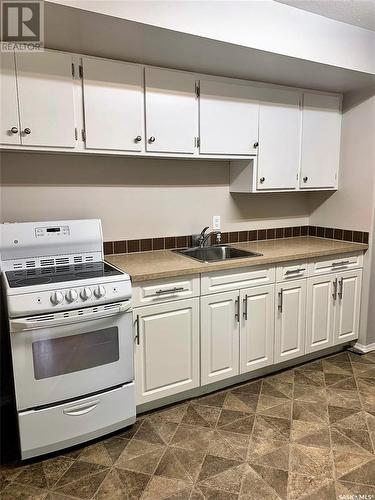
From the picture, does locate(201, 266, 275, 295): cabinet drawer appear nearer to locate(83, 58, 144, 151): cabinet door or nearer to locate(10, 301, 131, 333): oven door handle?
locate(10, 301, 131, 333): oven door handle

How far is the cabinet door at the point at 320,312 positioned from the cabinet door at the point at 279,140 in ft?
2.72

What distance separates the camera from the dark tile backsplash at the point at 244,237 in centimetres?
279

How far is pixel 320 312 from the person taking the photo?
3045 millimetres

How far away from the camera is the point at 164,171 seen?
2.89 m

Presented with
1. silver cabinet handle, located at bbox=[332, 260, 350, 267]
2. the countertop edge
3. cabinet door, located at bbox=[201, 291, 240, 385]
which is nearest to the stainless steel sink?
the countertop edge

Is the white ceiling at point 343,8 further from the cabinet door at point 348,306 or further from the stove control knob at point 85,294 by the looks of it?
the stove control knob at point 85,294

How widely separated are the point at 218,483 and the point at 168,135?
203cm

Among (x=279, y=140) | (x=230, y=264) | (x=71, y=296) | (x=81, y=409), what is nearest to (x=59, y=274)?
(x=71, y=296)

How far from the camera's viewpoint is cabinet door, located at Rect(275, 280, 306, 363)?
2816 mm

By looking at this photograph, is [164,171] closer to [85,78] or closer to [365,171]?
[85,78]

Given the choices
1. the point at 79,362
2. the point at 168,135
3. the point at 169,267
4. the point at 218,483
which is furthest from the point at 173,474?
the point at 168,135

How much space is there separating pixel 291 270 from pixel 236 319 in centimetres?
58

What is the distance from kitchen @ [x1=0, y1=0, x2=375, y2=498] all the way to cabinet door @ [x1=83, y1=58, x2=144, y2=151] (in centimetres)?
1

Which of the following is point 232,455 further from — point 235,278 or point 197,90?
point 197,90
